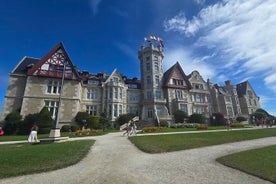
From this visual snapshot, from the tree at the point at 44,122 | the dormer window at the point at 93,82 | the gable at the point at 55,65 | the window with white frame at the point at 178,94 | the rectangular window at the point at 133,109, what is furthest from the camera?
the window with white frame at the point at 178,94

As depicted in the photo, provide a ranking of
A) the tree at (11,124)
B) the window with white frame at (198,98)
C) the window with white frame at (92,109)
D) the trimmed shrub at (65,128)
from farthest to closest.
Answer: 1. the window with white frame at (198,98)
2. the window with white frame at (92,109)
3. the trimmed shrub at (65,128)
4. the tree at (11,124)

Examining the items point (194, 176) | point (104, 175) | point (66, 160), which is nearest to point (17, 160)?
point (66, 160)

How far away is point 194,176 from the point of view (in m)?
4.69

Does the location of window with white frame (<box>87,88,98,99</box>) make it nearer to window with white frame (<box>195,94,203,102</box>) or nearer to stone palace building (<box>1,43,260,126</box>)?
stone palace building (<box>1,43,260,126</box>)

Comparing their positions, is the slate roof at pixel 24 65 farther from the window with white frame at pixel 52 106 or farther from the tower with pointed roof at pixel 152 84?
the tower with pointed roof at pixel 152 84

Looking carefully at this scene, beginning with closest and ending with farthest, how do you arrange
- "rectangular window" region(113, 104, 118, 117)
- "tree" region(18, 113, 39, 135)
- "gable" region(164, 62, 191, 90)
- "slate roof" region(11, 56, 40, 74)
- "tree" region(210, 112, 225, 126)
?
"tree" region(18, 113, 39, 135) < "slate roof" region(11, 56, 40, 74) < "rectangular window" region(113, 104, 118, 117) < "tree" region(210, 112, 225, 126) < "gable" region(164, 62, 191, 90)

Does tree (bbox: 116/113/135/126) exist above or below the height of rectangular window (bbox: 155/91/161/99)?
below

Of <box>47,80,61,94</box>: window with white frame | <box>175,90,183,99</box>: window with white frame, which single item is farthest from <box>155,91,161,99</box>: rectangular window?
<box>47,80,61,94</box>: window with white frame

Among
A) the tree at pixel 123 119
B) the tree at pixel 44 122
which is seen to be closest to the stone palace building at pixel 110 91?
the tree at pixel 123 119

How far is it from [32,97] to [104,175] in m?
27.3

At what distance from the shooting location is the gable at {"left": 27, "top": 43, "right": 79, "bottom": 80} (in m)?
26.8

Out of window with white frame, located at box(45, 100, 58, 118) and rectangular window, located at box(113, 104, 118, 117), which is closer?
window with white frame, located at box(45, 100, 58, 118)

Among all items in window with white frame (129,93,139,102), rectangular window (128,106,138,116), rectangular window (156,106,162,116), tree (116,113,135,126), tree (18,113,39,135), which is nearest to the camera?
tree (18,113,39,135)

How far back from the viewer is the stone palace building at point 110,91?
26.0 metres
